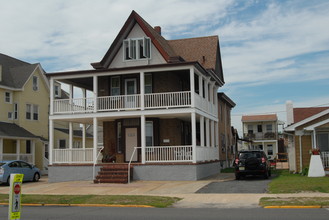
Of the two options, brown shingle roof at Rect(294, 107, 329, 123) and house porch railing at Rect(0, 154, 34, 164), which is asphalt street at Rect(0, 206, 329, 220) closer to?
brown shingle roof at Rect(294, 107, 329, 123)

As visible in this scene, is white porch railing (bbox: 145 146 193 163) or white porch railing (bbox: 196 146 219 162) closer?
white porch railing (bbox: 145 146 193 163)

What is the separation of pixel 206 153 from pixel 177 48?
9.60 m

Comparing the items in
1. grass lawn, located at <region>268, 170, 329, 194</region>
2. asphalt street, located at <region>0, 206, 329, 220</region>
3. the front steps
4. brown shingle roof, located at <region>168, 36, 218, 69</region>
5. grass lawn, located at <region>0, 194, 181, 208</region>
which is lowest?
asphalt street, located at <region>0, 206, 329, 220</region>

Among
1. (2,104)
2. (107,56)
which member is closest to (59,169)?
(107,56)

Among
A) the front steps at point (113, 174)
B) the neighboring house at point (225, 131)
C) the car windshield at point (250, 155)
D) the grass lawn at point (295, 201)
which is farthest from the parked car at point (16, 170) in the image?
the grass lawn at point (295, 201)

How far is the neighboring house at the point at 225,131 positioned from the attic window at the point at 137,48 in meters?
9.95

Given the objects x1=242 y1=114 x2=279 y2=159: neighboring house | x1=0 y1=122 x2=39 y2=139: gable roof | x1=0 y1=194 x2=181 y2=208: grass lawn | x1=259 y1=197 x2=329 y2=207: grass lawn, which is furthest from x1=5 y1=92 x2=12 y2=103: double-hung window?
x1=242 y1=114 x2=279 y2=159: neighboring house

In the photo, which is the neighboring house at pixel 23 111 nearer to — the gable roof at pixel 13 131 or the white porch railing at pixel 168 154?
the gable roof at pixel 13 131

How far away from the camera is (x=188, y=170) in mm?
23406

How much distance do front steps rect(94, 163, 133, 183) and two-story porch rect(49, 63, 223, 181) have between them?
87 centimetres

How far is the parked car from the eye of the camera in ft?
79.2

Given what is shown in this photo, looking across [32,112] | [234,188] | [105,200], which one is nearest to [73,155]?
[105,200]

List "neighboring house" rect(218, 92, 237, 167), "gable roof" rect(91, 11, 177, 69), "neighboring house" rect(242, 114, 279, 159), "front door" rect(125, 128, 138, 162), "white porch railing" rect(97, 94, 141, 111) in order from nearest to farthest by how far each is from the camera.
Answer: "white porch railing" rect(97, 94, 141, 111), "gable roof" rect(91, 11, 177, 69), "front door" rect(125, 128, 138, 162), "neighboring house" rect(218, 92, 237, 167), "neighboring house" rect(242, 114, 279, 159)

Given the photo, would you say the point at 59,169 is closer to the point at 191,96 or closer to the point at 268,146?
the point at 191,96
